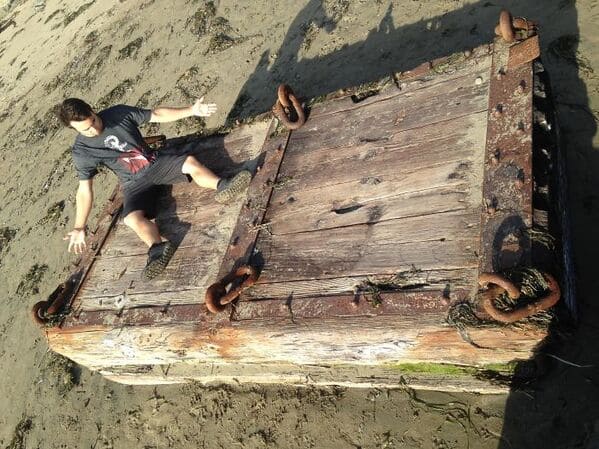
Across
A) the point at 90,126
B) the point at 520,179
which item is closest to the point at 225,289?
the point at 520,179

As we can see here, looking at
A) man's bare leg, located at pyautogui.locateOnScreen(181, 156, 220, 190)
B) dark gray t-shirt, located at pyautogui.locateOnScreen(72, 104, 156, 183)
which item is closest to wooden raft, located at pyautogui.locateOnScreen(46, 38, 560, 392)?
man's bare leg, located at pyautogui.locateOnScreen(181, 156, 220, 190)

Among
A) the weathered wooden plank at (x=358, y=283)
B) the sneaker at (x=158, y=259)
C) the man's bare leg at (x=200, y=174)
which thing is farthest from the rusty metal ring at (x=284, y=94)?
the weathered wooden plank at (x=358, y=283)

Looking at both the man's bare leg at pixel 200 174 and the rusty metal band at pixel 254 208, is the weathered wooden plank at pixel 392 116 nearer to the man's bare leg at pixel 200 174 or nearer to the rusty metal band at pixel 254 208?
the rusty metal band at pixel 254 208

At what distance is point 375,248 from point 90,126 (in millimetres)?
2937

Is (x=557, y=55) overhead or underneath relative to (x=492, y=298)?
underneath

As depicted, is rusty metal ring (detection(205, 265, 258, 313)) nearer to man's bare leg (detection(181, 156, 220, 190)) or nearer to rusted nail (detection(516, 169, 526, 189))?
man's bare leg (detection(181, 156, 220, 190))

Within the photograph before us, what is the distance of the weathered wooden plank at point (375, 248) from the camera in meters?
2.88

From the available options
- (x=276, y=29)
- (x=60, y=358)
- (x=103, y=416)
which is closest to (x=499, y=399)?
(x=103, y=416)

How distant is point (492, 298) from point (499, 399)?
1.44 m

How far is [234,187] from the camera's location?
4.14 metres

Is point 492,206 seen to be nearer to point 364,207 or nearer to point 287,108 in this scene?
point 364,207

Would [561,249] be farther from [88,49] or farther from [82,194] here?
[88,49]

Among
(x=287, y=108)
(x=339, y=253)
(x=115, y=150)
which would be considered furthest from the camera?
(x=115, y=150)

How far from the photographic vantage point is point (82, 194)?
4766 millimetres
